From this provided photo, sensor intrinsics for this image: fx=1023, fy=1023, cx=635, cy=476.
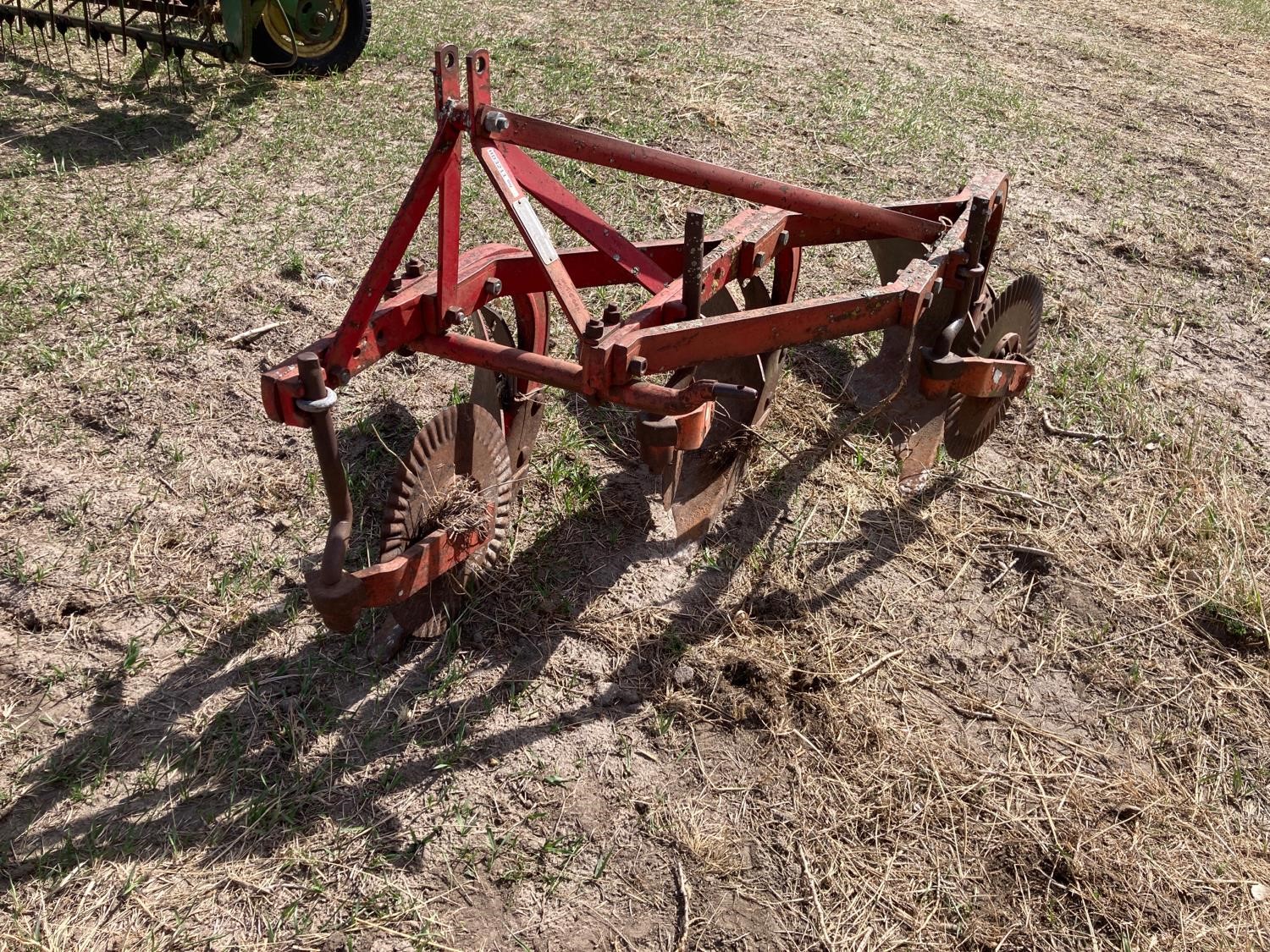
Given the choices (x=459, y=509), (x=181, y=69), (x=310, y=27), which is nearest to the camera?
(x=459, y=509)

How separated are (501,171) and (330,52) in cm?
444

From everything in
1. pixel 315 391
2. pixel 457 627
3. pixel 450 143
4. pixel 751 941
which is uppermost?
pixel 450 143

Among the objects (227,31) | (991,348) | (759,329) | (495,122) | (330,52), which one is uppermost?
(495,122)

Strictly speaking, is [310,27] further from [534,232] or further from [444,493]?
[444,493]

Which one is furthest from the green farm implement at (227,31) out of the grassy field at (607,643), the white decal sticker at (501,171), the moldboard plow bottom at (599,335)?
the white decal sticker at (501,171)

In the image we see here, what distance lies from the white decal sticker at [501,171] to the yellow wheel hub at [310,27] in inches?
166

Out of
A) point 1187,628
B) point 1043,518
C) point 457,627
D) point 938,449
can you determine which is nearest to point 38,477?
point 457,627

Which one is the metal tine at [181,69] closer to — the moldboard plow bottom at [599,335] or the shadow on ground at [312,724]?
the moldboard plow bottom at [599,335]

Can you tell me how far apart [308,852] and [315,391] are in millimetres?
1059

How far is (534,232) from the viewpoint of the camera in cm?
256

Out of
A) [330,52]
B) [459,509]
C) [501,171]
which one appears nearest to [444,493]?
[459,509]

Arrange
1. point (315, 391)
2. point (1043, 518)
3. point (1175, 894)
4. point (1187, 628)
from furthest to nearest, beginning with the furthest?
point (1043, 518) < point (1187, 628) < point (1175, 894) < point (315, 391)

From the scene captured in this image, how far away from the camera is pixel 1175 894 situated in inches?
96.8

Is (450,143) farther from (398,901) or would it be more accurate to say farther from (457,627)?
(398,901)
